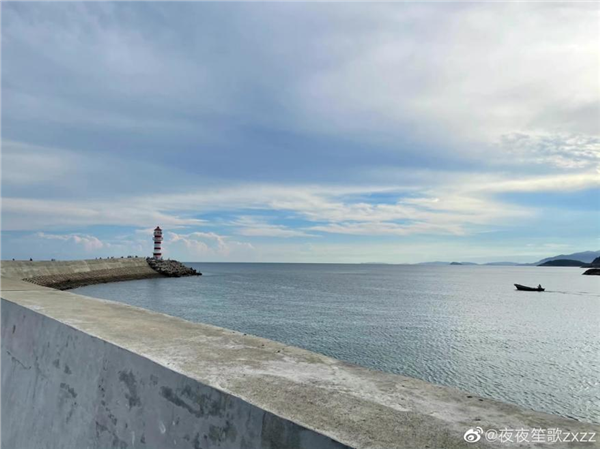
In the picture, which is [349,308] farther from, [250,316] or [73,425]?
[73,425]

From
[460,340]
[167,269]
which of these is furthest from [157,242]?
[460,340]

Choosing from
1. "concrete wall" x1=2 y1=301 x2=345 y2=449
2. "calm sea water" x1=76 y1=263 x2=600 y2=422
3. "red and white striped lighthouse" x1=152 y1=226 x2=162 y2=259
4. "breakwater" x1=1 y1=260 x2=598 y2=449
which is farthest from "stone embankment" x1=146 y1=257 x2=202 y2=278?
"breakwater" x1=1 y1=260 x2=598 y2=449

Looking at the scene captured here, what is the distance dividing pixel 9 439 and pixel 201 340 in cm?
336

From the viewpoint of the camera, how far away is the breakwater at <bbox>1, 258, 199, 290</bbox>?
44125mm

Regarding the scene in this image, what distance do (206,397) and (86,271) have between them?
6395cm

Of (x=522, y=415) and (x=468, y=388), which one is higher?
(x=522, y=415)

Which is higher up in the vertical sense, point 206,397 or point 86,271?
point 206,397

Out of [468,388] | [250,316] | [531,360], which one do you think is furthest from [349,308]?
[468,388]

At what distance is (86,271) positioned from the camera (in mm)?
57625

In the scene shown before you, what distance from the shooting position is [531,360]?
1653cm

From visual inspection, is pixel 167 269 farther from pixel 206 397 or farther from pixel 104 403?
pixel 206 397

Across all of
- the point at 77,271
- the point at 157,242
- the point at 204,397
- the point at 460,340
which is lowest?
the point at 460,340

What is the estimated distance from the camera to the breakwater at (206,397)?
2193 millimetres

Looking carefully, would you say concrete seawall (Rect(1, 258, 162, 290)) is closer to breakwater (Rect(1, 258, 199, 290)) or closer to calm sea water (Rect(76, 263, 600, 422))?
breakwater (Rect(1, 258, 199, 290))
